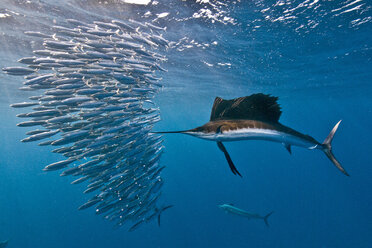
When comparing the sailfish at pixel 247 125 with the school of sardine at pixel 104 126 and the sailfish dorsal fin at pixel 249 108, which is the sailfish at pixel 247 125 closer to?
the sailfish dorsal fin at pixel 249 108

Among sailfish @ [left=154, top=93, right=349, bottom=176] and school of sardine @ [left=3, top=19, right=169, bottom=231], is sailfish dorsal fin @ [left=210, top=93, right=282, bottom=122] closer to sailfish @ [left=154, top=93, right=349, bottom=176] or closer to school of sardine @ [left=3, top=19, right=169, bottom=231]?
sailfish @ [left=154, top=93, right=349, bottom=176]

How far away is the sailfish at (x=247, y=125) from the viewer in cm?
182

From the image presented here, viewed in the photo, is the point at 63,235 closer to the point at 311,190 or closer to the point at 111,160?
the point at 111,160

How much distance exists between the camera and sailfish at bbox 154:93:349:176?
182 cm

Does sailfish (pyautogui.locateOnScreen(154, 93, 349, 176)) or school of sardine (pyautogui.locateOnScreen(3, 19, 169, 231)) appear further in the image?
school of sardine (pyautogui.locateOnScreen(3, 19, 169, 231))

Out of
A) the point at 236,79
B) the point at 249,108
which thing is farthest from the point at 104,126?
the point at 236,79

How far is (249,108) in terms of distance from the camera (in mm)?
2074

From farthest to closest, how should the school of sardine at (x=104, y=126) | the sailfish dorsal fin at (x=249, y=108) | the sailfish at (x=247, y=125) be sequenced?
the school of sardine at (x=104, y=126) → the sailfish dorsal fin at (x=249, y=108) → the sailfish at (x=247, y=125)

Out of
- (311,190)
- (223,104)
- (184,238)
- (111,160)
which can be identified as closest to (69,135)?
(111,160)

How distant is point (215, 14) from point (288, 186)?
35.3m

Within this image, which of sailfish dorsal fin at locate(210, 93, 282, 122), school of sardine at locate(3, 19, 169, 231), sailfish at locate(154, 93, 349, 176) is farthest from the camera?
school of sardine at locate(3, 19, 169, 231)

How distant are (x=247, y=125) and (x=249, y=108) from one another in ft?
0.92

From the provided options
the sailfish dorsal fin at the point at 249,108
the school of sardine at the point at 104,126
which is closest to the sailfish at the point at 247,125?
the sailfish dorsal fin at the point at 249,108

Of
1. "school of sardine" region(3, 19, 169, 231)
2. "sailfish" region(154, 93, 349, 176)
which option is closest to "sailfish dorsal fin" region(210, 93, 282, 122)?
"sailfish" region(154, 93, 349, 176)
